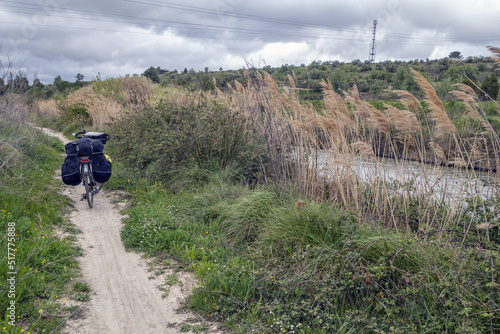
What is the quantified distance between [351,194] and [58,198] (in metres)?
5.36

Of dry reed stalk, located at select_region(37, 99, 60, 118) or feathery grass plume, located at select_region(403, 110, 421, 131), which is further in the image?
dry reed stalk, located at select_region(37, 99, 60, 118)

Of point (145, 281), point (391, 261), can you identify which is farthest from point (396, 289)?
point (145, 281)

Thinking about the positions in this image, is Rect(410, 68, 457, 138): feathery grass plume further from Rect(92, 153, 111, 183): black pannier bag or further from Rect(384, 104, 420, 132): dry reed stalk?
Rect(92, 153, 111, 183): black pannier bag

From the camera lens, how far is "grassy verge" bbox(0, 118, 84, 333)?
3047 mm

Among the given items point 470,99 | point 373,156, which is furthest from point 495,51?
point 373,156

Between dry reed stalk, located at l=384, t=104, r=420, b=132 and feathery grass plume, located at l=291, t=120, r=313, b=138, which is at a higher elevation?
dry reed stalk, located at l=384, t=104, r=420, b=132

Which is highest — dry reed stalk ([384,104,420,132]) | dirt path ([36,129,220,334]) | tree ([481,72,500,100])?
tree ([481,72,500,100])

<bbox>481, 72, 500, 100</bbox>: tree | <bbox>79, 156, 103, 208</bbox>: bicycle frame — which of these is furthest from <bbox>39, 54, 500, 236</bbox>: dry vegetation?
<bbox>481, 72, 500, 100</bbox>: tree

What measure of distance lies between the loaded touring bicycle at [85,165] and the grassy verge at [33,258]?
54 cm

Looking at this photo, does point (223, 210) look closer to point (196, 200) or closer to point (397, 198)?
point (196, 200)

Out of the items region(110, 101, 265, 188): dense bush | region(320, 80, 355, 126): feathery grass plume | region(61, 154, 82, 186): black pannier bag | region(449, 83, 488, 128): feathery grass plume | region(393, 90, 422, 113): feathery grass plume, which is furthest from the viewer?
region(110, 101, 265, 188): dense bush

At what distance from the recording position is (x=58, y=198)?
21.3 ft

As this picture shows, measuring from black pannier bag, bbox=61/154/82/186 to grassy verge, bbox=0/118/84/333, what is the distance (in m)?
0.52

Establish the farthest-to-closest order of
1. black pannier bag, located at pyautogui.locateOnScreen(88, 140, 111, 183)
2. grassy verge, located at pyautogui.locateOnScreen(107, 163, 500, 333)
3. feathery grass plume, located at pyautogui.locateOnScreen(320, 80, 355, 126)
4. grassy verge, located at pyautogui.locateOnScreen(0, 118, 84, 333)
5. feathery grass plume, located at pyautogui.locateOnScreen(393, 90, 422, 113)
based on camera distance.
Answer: black pannier bag, located at pyautogui.locateOnScreen(88, 140, 111, 183)
feathery grass plume, located at pyautogui.locateOnScreen(320, 80, 355, 126)
feathery grass plume, located at pyautogui.locateOnScreen(393, 90, 422, 113)
grassy verge, located at pyautogui.locateOnScreen(0, 118, 84, 333)
grassy verge, located at pyautogui.locateOnScreen(107, 163, 500, 333)
